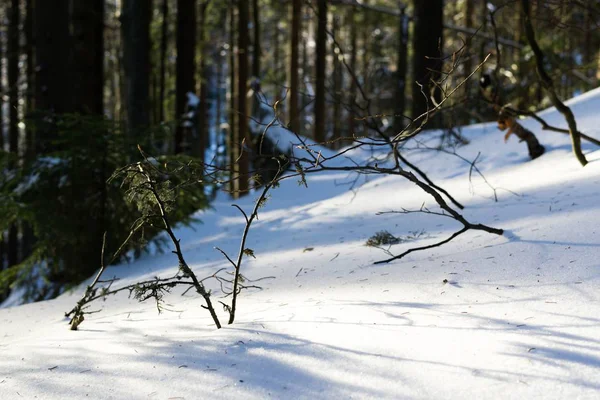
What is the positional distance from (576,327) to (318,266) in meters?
1.76

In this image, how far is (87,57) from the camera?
9.34 meters

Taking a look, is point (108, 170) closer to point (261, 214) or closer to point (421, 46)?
point (261, 214)

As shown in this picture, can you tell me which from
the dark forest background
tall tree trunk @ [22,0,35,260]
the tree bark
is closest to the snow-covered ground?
the tree bark

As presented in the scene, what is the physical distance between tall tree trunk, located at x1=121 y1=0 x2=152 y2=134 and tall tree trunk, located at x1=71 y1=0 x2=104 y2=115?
4.65ft

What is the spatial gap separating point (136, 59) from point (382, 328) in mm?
6893

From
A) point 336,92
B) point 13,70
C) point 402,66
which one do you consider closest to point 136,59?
point 336,92

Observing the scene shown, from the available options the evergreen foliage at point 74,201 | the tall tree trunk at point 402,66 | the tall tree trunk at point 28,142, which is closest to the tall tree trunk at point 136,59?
the tall tree trunk at point 28,142

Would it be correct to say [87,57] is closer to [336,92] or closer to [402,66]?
[336,92]

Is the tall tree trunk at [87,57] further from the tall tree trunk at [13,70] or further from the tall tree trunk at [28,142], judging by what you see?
the tall tree trunk at [13,70]

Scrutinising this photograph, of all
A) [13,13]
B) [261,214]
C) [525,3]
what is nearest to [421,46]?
[261,214]

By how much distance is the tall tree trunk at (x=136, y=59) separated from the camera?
311 inches

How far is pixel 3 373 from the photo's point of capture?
2.23m

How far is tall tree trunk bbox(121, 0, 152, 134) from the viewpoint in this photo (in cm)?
790

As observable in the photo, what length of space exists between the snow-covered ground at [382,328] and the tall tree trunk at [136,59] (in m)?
4.27
